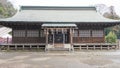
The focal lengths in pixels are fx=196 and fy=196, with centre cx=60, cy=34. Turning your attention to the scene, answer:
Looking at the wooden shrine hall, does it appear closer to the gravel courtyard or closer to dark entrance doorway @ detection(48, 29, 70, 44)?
dark entrance doorway @ detection(48, 29, 70, 44)

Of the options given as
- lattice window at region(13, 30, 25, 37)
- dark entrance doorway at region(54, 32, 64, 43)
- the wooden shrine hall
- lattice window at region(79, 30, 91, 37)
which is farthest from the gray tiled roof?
dark entrance doorway at region(54, 32, 64, 43)

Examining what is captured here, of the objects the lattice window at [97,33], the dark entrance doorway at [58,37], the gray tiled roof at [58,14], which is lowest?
the dark entrance doorway at [58,37]

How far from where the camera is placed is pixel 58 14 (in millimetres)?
26938

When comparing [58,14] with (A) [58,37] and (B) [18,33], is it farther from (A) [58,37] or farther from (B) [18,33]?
A: (B) [18,33]

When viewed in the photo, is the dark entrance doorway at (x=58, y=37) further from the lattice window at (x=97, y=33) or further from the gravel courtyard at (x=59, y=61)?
the gravel courtyard at (x=59, y=61)

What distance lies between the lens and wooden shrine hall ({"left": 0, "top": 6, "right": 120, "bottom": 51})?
2245 centimetres

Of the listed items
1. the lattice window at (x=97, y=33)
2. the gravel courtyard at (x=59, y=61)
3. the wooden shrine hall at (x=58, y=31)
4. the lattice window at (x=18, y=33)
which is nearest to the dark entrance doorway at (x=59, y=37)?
the wooden shrine hall at (x=58, y=31)

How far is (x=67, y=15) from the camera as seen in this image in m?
26.3

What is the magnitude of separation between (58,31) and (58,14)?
13.8 ft

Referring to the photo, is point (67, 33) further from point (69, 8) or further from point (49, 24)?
point (69, 8)

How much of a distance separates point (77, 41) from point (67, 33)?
5.38ft

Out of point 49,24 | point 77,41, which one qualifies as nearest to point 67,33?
point 77,41

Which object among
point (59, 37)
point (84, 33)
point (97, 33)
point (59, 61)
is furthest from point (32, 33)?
point (59, 61)

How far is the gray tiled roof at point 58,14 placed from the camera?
23.8 meters
